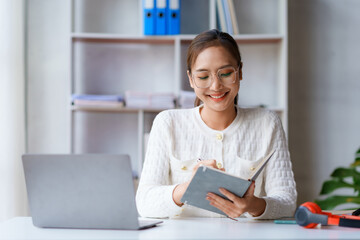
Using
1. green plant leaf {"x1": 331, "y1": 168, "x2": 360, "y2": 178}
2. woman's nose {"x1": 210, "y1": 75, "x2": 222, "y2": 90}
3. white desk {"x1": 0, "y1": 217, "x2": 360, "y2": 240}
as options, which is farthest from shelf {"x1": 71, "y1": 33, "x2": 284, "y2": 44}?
white desk {"x1": 0, "y1": 217, "x2": 360, "y2": 240}

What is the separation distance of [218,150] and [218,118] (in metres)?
0.13

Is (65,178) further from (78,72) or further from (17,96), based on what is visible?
(78,72)

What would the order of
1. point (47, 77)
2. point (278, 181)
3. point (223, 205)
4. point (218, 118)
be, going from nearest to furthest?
point (223, 205), point (278, 181), point (218, 118), point (47, 77)

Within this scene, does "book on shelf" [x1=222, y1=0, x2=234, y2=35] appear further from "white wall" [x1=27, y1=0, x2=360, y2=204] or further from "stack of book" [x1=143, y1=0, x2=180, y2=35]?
"white wall" [x1=27, y1=0, x2=360, y2=204]

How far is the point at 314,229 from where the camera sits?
1.22m

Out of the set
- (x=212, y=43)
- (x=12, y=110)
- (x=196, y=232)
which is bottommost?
(x=196, y=232)

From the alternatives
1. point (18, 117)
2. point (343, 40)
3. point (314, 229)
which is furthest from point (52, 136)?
point (314, 229)

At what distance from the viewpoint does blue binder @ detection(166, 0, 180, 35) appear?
303 cm

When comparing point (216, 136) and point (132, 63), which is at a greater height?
point (132, 63)

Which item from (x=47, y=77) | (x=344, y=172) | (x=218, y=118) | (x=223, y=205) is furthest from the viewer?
(x=47, y=77)

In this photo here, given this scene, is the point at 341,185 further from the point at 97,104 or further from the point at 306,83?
the point at 97,104

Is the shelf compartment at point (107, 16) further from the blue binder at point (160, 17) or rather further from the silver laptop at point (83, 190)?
the silver laptop at point (83, 190)

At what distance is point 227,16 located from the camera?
121 inches

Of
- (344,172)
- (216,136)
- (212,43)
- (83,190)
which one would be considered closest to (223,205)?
(83,190)
